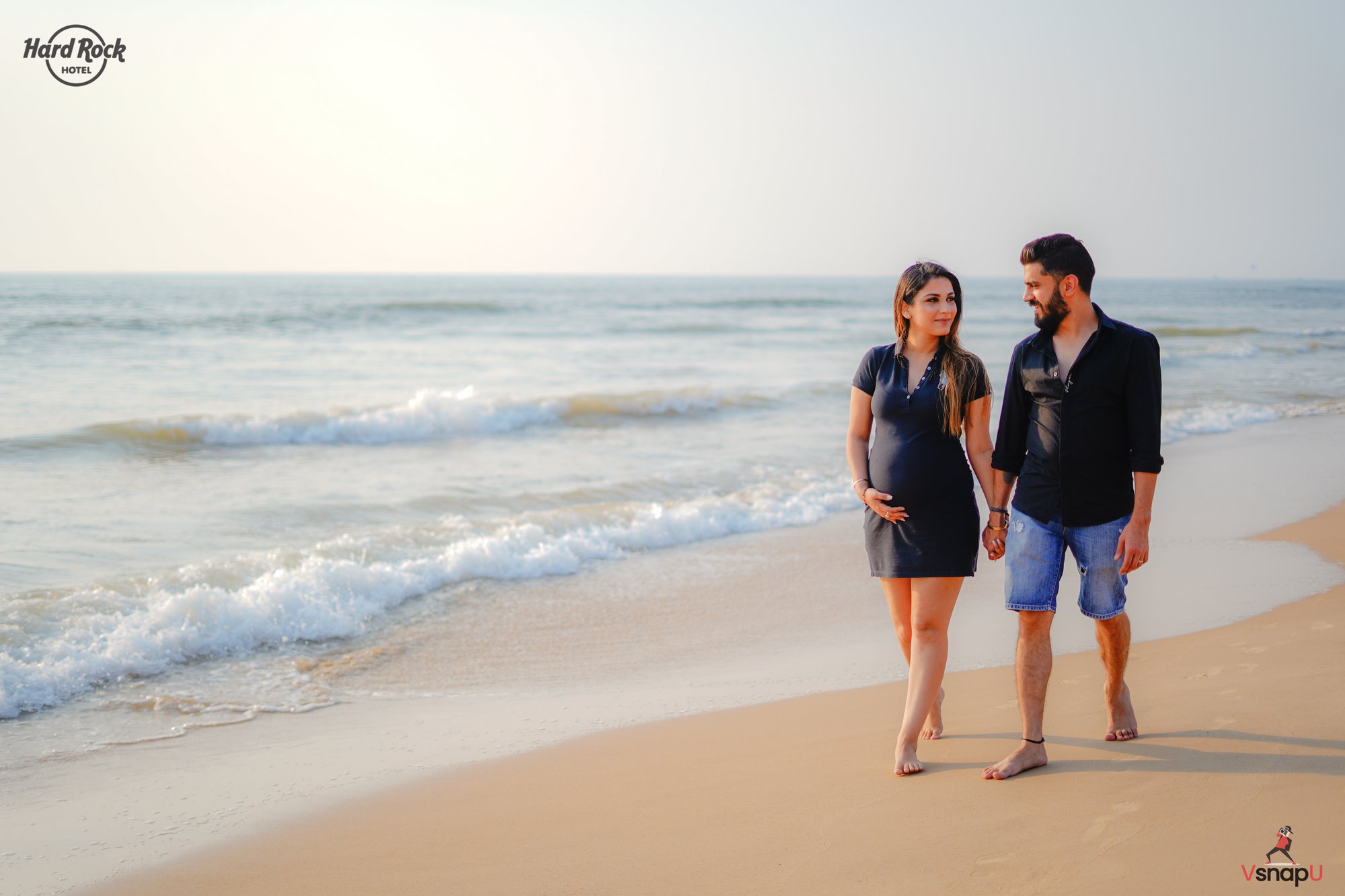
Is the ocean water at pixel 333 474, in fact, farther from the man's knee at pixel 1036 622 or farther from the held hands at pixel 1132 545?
the held hands at pixel 1132 545

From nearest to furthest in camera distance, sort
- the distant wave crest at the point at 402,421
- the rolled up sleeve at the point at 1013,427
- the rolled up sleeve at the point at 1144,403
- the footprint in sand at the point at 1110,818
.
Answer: the footprint in sand at the point at 1110,818 < the rolled up sleeve at the point at 1144,403 < the rolled up sleeve at the point at 1013,427 < the distant wave crest at the point at 402,421

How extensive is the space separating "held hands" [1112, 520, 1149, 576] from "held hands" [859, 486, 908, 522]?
2.52 feet

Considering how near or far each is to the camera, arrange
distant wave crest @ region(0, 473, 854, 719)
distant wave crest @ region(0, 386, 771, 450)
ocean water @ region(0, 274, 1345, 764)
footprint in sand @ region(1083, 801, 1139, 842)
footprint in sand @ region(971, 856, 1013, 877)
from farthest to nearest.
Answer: distant wave crest @ region(0, 386, 771, 450)
ocean water @ region(0, 274, 1345, 764)
distant wave crest @ region(0, 473, 854, 719)
footprint in sand @ region(1083, 801, 1139, 842)
footprint in sand @ region(971, 856, 1013, 877)

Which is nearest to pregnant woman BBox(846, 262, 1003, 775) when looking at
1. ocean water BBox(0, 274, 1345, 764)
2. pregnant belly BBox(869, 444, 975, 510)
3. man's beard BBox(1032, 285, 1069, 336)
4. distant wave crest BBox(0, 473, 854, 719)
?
pregnant belly BBox(869, 444, 975, 510)

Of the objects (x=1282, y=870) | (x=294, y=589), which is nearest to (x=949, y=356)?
(x=1282, y=870)

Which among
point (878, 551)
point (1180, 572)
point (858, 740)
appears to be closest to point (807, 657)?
point (858, 740)

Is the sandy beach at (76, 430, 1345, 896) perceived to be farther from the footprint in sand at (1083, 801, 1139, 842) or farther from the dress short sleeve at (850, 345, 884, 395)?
the dress short sleeve at (850, 345, 884, 395)

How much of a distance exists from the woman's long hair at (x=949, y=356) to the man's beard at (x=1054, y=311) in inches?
10.7

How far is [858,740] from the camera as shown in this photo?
4.06 m

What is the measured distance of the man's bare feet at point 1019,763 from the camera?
343cm

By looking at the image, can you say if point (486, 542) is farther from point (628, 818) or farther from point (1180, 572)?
point (1180, 572)

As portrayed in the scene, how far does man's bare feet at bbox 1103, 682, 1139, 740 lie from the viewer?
12.1ft

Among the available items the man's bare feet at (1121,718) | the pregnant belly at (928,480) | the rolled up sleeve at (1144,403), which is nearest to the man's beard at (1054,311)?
the rolled up sleeve at (1144,403)

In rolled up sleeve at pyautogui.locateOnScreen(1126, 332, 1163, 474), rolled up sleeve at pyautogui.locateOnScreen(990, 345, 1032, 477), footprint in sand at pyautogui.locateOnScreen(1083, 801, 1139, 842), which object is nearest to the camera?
footprint in sand at pyautogui.locateOnScreen(1083, 801, 1139, 842)
